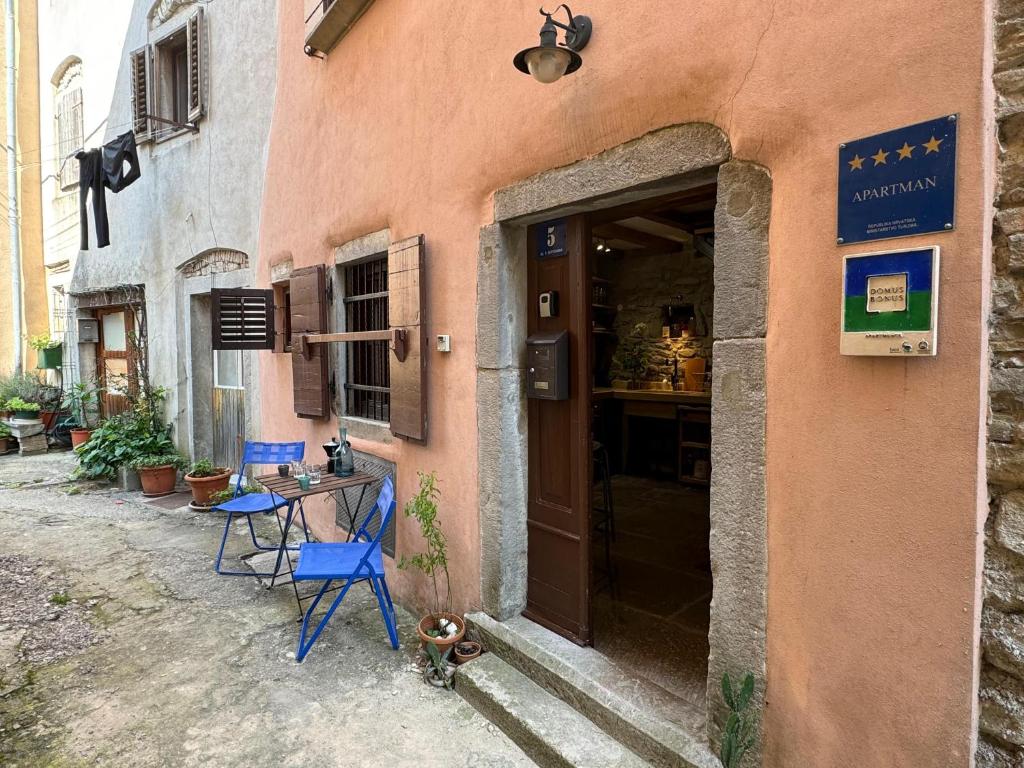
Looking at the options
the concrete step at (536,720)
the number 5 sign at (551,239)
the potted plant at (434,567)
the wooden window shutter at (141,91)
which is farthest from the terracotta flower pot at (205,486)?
the number 5 sign at (551,239)

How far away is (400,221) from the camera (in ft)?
12.8

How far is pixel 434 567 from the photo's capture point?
3.63m

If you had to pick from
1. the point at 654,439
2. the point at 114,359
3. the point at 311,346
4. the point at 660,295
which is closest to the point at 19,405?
the point at 114,359

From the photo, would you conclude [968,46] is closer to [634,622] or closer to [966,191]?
[966,191]

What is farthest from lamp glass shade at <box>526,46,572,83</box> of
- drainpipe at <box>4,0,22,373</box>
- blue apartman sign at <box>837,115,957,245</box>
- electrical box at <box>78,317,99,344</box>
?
drainpipe at <box>4,0,22,373</box>

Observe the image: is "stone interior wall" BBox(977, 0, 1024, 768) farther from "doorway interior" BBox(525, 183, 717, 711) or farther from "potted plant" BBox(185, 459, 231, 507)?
"potted plant" BBox(185, 459, 231, 507)

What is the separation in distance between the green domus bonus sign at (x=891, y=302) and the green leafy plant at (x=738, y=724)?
1207 millimetres

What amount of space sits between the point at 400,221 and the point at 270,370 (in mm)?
2883

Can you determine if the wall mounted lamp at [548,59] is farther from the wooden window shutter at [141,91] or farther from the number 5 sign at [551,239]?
the wooden window shutter at [141,91]

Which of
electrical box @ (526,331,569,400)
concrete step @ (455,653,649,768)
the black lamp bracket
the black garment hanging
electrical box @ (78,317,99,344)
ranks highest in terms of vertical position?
the black garment hanging

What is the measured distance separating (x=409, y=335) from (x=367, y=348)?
119 centimetres

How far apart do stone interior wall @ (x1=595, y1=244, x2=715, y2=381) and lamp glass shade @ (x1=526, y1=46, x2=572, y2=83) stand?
512 centimetres

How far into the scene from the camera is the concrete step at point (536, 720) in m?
2.39

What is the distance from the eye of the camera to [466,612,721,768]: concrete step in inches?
90.4
